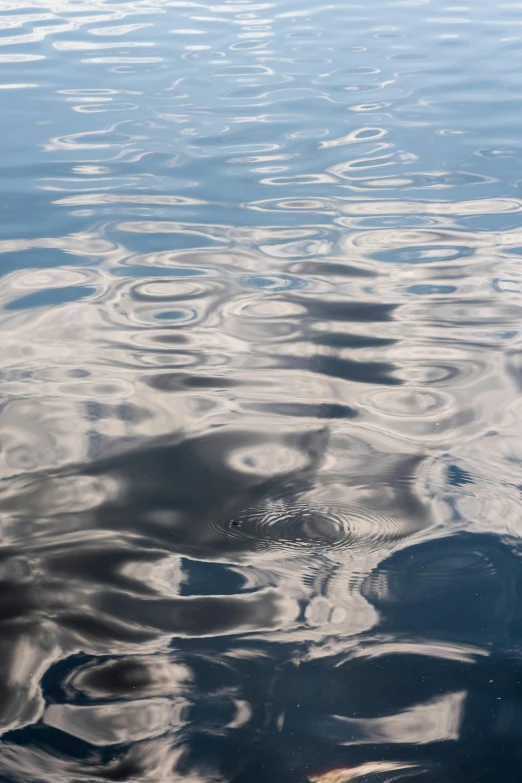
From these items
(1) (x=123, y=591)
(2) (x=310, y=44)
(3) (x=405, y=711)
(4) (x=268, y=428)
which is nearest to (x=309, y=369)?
(4) (x=268, y=428)

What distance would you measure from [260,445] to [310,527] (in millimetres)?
335

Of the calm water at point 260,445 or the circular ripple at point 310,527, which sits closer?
the calm water at point 260,445

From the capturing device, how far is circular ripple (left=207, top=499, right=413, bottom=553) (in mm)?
1792

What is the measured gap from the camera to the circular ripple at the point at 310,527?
179 centimetres

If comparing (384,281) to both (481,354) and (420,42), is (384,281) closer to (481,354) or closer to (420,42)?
(481,354)

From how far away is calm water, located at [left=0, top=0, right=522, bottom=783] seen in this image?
4.71 feet

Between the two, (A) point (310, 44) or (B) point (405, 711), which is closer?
(B) point (405, 711)

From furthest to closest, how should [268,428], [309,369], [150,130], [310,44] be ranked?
1. [310,44]
2. [150,130]
3. [309,369]
4. [268,428]

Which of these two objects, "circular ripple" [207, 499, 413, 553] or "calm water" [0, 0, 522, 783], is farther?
"circular ripple" [207, 499, 413, 553]

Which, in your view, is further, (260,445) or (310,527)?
(260,445)

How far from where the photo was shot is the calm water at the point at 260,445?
1.44m

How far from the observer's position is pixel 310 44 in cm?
566

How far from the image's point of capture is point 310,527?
6.01 ft

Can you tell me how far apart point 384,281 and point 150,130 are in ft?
6.28
